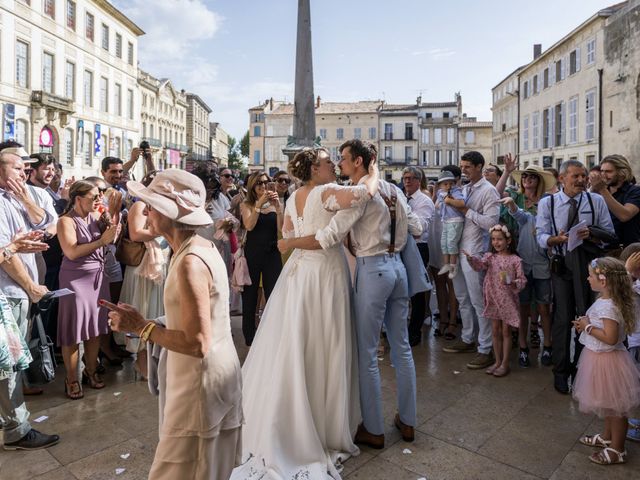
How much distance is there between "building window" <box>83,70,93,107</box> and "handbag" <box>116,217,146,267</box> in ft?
103

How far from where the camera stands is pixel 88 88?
104 feet

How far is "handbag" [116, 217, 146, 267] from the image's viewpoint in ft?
15.0

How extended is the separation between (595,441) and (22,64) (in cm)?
3027

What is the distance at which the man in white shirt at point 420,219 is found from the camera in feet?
18.1

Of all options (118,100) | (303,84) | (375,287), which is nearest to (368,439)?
(375,287)

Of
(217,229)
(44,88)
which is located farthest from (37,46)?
(217,229)

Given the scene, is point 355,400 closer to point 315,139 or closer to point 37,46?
point 315,139

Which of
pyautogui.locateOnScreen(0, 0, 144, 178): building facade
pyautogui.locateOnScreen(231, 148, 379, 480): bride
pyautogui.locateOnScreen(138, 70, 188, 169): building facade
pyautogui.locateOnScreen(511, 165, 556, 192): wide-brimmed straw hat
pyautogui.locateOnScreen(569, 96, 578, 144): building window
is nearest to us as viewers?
pyautogui.locateOnScreen(231, 148, 379, 480): bride

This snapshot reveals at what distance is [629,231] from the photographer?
4227 mm

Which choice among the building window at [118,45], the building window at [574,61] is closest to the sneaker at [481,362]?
the building window at [574,61]

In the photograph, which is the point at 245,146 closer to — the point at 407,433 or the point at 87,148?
the point at 87,148

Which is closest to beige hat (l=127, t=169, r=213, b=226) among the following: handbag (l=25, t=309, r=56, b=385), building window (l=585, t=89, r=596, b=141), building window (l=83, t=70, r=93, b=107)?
handbag (l=25, t=309, r=56, b=385)

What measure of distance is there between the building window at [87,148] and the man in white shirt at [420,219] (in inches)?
1222

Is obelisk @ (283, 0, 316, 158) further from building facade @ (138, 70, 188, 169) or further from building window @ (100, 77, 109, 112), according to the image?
building facade @ (138, 70, 188, 169)
